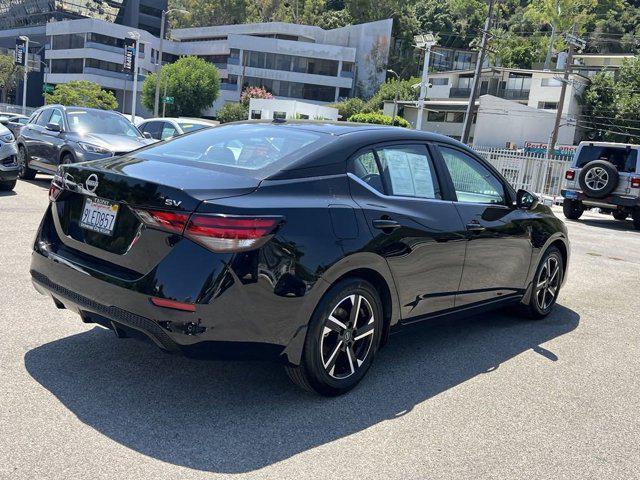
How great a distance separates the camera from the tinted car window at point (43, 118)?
42.7 feet

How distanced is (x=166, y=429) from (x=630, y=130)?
61534mm

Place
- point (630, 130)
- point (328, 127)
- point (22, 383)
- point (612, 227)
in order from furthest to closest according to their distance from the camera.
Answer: point (630, 130) < point (612, 227) < point (328, 127) < point (22, 383)

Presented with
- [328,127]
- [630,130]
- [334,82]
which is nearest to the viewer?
[328,127]

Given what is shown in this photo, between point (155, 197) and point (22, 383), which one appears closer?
point (155, 197)

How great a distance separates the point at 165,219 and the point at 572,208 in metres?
16.0

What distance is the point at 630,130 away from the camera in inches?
2245

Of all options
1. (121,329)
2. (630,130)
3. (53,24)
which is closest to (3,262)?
(121,329)

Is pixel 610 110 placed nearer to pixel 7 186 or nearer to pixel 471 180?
pixel 7 186

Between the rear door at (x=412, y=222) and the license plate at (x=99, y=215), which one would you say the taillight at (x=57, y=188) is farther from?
the rear door at (x=412, y=222)

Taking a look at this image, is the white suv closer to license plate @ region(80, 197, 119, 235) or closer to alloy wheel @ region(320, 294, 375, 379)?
alloy wheel @ region(320, 294, 375, 379)

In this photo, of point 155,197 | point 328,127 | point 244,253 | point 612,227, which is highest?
point 328,127

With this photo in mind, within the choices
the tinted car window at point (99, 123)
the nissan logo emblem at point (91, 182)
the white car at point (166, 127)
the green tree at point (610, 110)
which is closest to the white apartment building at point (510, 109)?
the green tree at point (610, 110)

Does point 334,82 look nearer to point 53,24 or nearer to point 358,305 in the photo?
point 53,24

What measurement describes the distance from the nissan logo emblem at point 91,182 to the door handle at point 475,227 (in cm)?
261
